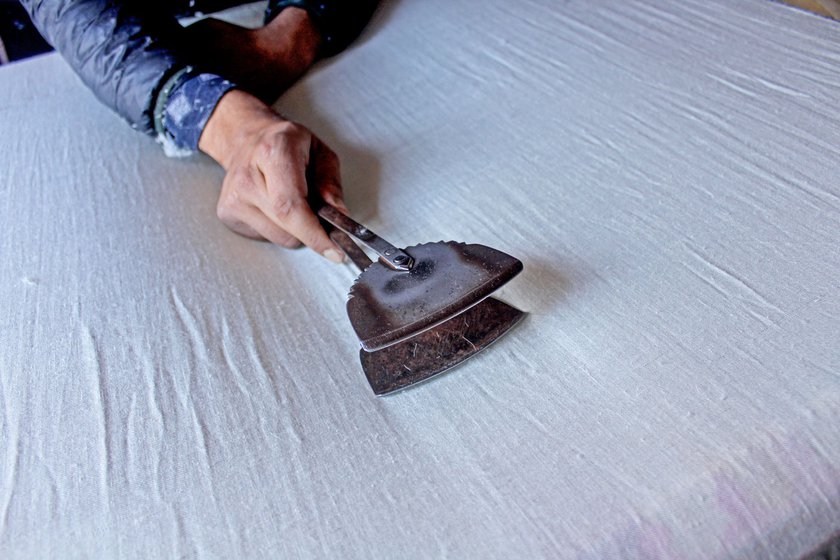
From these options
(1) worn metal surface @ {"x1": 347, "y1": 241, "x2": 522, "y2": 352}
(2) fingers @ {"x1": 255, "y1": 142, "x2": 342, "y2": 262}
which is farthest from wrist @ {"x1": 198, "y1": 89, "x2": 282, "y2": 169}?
(1) worn metal surface @ {"x1": 347, "y1": 241, "x2": 522, "y2": 352}

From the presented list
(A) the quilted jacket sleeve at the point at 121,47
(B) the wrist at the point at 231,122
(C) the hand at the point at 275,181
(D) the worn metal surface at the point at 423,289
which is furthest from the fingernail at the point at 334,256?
(A) the quilted jacket sleeve at the point at 121,47

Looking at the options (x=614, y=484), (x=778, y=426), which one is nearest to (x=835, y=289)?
(x=778, y=426)

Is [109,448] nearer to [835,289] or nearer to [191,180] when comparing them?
[191,180]

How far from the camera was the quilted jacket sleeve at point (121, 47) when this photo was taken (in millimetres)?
948

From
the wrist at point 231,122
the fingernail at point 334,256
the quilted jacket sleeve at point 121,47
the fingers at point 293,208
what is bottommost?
the fingernail at point 334,256

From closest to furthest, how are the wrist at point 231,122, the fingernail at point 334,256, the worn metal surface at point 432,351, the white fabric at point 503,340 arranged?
the white fabric at point 503,340 < the worn metal surface at point 432,351 < the fingernail at point 334,256 < the wrist at point 231,122

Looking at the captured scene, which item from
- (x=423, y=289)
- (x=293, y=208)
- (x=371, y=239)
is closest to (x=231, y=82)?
(x=293, y=208)

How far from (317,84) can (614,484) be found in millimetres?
793

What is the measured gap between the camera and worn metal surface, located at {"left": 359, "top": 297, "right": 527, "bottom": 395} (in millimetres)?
585

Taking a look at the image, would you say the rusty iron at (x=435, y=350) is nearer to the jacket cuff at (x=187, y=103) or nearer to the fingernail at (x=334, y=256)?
the fingernail at (x=334, y=256)

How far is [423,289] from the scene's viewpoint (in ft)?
1.97

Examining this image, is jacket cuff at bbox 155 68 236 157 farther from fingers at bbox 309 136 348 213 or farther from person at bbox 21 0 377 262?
fingers at bbox 309 136 348 213

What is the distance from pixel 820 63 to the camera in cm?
80

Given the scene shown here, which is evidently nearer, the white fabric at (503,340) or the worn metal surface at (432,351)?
the white fabric at (503,340)
